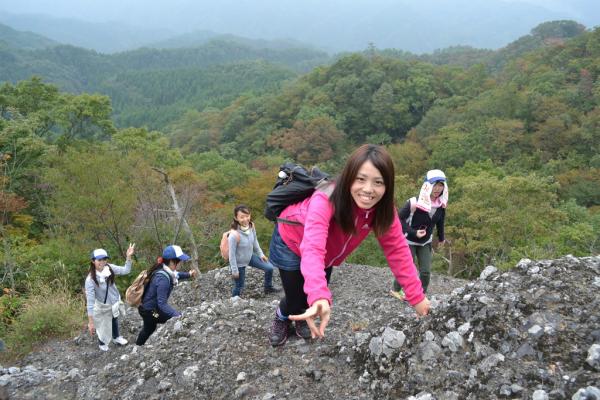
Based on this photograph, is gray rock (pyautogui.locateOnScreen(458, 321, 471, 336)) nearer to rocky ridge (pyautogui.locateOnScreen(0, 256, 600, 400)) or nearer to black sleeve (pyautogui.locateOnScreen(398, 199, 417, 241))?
rocky ridge (pyautogui.locateOnScreen(0, 256, 600, 400))

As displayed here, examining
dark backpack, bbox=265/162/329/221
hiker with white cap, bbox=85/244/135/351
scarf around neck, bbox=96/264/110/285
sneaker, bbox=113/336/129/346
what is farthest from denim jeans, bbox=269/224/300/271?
sneaker, bbox=113/336/129/346

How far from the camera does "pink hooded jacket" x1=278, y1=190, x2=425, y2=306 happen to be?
257cm

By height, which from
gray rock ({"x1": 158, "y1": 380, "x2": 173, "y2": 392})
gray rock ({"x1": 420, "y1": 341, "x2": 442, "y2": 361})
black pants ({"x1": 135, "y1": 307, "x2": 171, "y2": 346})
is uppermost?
gray rock ({"x1": 420, "y1": 341, "x2": 442, "y2": 361})

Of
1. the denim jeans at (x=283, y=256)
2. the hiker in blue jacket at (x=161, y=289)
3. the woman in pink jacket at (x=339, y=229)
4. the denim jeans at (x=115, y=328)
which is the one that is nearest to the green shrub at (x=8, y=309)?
the denim jeans at (x=115, y=328)

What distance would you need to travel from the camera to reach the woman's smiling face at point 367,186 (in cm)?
259

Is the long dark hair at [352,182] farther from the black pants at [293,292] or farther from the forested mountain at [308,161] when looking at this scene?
the forested mountain at [308,161]

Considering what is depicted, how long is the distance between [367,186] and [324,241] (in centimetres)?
46

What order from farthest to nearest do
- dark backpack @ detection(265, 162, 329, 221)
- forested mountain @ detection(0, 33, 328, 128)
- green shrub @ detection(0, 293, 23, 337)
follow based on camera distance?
forested mountain @ detection(0, 33, 328, 128)
green shrub @ detection(0, 293, 23, 337)
dark backpack @ detection(265, 162, 329, 221)

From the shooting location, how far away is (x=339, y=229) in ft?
9.55

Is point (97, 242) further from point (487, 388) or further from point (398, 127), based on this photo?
point (398, 127)

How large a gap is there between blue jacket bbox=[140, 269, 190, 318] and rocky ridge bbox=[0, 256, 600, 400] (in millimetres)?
443

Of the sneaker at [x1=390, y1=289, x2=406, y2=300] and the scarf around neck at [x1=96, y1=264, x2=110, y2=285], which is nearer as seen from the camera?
the scarf around neck at [x1=96, y1=264, x2=110, y2=285]

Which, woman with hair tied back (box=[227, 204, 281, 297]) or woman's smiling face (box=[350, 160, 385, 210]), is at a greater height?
woman's smiling face (box=[350, 160, 385, 210])

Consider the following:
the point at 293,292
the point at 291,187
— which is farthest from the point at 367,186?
the point at 293,292
